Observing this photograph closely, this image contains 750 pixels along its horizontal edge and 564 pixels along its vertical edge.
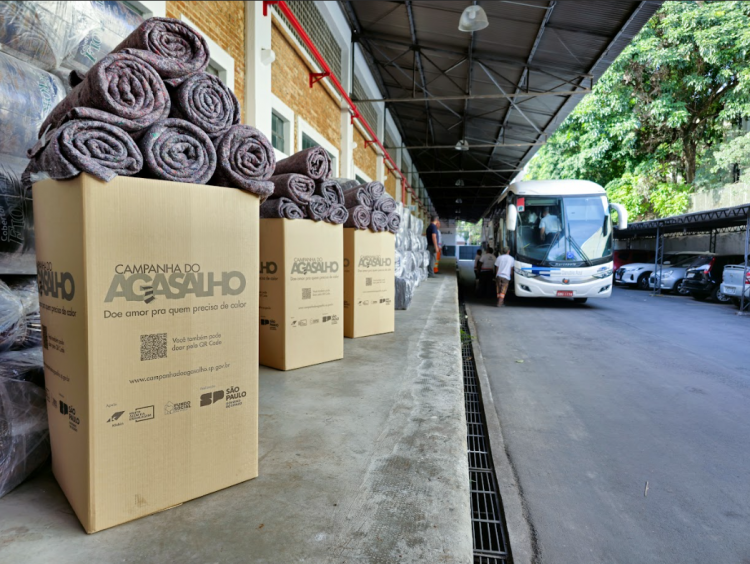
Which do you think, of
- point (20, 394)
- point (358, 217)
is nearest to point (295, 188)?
point (358, 217)

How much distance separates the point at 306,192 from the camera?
11.4 feet

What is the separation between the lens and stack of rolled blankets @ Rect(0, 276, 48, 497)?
176cm

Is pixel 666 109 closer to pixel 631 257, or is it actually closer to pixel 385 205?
pixel 631 257

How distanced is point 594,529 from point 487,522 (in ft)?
1.75

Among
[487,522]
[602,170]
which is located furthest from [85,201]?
[602,170]

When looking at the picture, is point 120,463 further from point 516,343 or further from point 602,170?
point 602,170

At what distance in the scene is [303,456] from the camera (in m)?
2.22

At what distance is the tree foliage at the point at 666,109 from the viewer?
1456 cm

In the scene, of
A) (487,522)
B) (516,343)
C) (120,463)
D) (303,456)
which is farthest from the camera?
(516,343)

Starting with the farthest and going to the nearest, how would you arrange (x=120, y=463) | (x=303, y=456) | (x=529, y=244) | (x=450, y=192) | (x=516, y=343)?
1. (x=450, y=192)
2. (x=529, y=244)
3. (x=516, y=343)
4. (x=303, y=456)
5. (x=120, y=463)

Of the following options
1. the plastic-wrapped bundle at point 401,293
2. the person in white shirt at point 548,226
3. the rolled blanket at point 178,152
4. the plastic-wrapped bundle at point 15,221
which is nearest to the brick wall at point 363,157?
the person in white shirt at point 548,226

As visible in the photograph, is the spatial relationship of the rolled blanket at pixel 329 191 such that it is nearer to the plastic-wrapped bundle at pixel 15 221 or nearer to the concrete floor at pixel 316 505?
the concrete floor at pixel 316 505

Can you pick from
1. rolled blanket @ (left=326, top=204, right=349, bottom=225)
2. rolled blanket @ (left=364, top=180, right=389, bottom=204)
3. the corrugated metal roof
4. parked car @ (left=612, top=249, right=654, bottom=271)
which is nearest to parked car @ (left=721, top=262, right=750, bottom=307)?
the corrugated metal roof

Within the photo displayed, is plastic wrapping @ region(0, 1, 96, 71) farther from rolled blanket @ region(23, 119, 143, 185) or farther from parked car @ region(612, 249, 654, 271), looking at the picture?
parked car @ region(612, 249, 654, 271)
